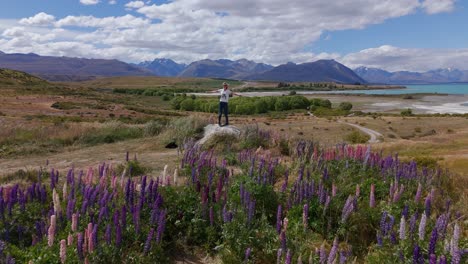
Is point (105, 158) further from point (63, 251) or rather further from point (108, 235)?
point (63, 251)

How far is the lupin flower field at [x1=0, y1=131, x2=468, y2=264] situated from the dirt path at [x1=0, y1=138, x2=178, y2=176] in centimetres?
468

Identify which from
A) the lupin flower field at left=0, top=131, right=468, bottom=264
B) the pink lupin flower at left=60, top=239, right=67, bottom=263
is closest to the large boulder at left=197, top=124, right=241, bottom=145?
the lupin flower field at left=0, top=131, right=468, bottom=264

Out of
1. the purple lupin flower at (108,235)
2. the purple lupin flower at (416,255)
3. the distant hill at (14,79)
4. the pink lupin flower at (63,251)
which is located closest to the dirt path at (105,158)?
the purple lupin flower at (108,235)

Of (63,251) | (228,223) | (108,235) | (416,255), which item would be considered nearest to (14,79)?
(228,223)

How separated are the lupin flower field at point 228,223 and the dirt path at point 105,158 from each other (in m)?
4.68

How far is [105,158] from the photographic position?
1474cm

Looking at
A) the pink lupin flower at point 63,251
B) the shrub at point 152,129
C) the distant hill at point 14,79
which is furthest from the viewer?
the distant hill at point 14,79

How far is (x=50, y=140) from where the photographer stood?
1997 cm

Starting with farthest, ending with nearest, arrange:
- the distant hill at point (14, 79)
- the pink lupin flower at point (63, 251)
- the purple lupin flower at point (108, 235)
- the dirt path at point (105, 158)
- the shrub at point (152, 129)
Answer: the distant hill at point (14, 79), the shrub at point (152, 129), the dirt path at point (105, 158), the purple lupin flower at point (108, 235), the pink lupin flower at point (63, 251)

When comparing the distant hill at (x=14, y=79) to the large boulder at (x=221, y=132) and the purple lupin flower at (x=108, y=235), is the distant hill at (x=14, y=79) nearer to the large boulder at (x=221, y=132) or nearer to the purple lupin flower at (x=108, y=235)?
the large boulder at (x=221, y=132)

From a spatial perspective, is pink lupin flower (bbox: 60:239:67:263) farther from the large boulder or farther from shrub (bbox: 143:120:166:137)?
shrub (bbox: 143:120:166:137)

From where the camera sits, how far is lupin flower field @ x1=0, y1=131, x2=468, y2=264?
4.47 metres

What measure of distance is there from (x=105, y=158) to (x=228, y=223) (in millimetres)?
10488

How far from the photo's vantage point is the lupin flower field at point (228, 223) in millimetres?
4473
